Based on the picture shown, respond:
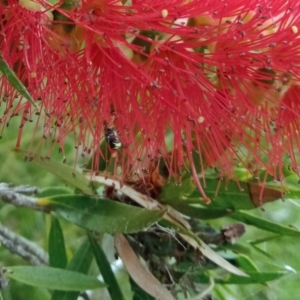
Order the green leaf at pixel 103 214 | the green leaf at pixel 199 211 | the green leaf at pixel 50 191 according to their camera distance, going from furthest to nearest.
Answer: the green leaf at pixel 50 191 → the green leaf at pixel 199 211 → the green leaf at pixel 103 214

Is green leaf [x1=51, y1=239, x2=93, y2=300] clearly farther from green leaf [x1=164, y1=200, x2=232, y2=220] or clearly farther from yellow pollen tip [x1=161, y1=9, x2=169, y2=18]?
yellow pollen tip [x1=161, y1=9, x2=169, y2=18]

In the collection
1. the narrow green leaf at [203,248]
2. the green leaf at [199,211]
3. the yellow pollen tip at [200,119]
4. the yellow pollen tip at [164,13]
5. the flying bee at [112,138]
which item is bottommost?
the narrow green leaf at [203,248]

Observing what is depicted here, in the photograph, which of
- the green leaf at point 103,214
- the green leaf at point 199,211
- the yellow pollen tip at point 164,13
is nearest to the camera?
the yellow pollen tip at point 164,13

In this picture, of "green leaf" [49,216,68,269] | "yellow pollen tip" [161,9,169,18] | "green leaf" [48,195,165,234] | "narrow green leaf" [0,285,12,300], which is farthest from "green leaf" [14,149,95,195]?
"yellow pollen tip" [161,9,169,18]

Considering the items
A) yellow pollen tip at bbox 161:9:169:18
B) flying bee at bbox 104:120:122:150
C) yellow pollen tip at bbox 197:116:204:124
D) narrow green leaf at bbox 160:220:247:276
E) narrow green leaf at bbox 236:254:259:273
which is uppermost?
yellow pollen tip at bbox 161:9:169:18

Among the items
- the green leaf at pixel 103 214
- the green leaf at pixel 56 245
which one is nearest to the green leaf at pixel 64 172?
the green leaf at pixel 103 214

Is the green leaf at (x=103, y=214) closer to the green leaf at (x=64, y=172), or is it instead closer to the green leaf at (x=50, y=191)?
the green leaf at (x=64, y=172)
